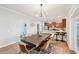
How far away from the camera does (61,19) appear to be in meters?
2.69

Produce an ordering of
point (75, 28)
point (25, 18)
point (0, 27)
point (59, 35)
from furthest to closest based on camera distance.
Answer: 1. point (75, 28)
2. point (59, 35)
3. point (25, 18)
4. point (0, 27)

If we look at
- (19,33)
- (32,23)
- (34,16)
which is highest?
(34,16)

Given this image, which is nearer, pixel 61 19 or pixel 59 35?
pixel 61 19

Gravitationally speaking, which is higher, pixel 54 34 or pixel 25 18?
pixel 25 18

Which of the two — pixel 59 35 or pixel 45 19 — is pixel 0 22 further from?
pixel 59 35

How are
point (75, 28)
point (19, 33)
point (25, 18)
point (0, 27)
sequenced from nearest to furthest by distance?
point (0, 27) < point (19, 33) < point (25, 18) < point (75, 28)
